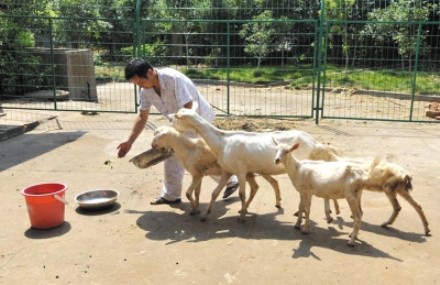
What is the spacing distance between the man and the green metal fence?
4.73 metres

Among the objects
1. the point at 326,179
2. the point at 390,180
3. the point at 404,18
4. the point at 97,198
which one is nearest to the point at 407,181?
the point at 390,180

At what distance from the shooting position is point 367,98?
1421cm

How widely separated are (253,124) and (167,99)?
467 cm

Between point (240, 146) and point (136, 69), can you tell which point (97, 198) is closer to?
point (136, 69)

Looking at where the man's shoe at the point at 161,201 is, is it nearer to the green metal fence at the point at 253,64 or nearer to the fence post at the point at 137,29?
the green metal fence at the point at 253,64

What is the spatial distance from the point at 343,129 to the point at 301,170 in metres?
5.59

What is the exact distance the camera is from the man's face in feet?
16.8

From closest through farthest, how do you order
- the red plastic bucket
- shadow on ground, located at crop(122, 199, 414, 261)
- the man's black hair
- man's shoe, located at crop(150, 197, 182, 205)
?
shadow on ground, located at crop(122, 199, 414, 261), the red plastic bucket, the man's black hair, man's shoe, located at crop(150, 197, 182, 205)

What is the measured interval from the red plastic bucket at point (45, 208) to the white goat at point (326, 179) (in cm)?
226

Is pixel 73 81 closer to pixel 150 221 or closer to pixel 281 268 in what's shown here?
pixel 150 221

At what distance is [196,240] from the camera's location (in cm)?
484

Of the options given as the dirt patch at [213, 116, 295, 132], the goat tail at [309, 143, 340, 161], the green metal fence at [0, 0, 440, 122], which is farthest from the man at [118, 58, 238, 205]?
the green metal fence at [0, 0, 440, 122]

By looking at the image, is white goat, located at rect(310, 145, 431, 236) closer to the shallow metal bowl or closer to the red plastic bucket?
the shallow metal bowl

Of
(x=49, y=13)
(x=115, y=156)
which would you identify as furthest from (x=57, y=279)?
(x=49, y=13)
